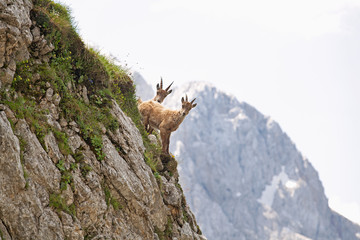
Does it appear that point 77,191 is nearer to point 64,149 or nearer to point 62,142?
point 64,149

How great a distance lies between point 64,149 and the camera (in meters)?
9.94

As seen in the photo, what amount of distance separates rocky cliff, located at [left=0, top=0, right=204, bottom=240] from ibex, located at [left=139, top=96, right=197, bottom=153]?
2.39 metres

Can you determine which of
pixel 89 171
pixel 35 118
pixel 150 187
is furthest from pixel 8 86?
pixel 150 187

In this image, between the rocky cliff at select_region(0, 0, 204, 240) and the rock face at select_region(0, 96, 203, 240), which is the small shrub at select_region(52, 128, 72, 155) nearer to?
the rocky cliff at select_region(0, 0, 204, 240)

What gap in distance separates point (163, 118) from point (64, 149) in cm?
754

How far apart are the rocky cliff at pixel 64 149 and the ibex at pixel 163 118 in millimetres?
2389

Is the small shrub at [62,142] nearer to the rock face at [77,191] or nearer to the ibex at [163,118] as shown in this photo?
the rock face at [77,191]

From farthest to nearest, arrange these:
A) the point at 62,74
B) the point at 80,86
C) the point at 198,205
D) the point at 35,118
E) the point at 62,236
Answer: the point at 198,205 < the point at 80,86 < the point at 62,74 < the point at 35,118 < the point at 62,236

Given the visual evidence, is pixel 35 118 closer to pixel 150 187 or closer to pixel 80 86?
pixel 80 86

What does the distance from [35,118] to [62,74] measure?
7.35 ft

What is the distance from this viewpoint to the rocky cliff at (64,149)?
8.33m

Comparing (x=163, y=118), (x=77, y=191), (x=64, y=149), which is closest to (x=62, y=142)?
(x=64, y=149)

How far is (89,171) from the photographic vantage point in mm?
10398

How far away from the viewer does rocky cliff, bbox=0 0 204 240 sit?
8.33m
